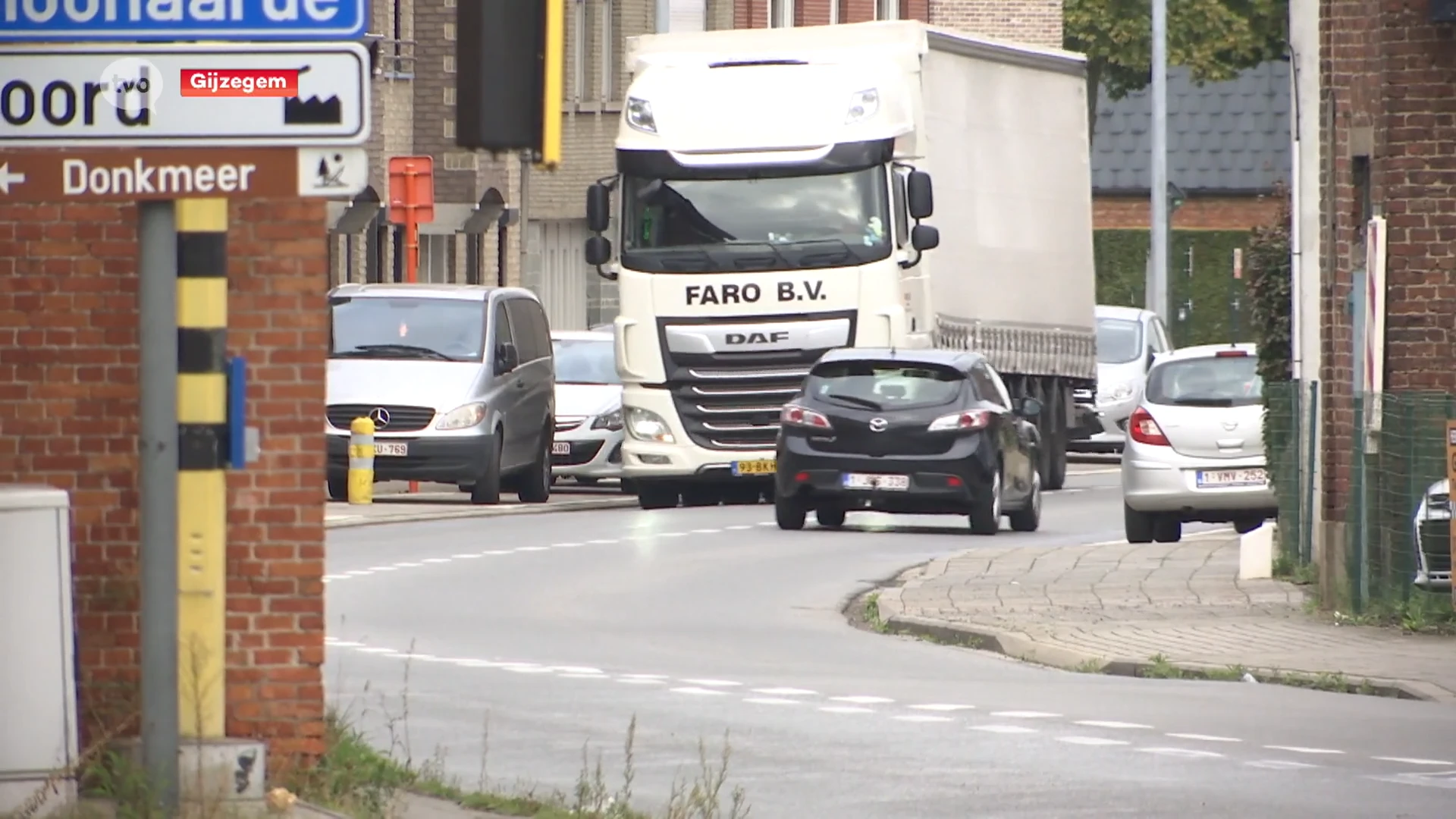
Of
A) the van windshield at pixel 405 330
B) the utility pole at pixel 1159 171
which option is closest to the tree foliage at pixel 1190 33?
the utility pole at pixel 1159 171

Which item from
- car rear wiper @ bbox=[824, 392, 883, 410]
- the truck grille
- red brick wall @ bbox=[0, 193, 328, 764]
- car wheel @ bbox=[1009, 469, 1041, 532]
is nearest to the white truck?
the truck grille

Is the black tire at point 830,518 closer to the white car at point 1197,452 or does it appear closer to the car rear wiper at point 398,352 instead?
the white car at point 1197,452

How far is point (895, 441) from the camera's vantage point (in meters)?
26.1

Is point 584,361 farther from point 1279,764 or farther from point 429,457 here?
point 1279,764

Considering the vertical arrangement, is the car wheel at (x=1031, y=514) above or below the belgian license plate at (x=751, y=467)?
below

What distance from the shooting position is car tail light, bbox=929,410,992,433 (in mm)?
26172

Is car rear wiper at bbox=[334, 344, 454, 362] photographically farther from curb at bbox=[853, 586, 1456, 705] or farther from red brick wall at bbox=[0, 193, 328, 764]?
red brick wall at bbox=[0, 193, 328, 764]

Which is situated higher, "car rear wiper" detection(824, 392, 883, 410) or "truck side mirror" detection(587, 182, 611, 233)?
"truck side mirror" detection(587, 182, 611, 233)

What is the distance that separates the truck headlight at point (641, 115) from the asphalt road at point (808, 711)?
7.57 m

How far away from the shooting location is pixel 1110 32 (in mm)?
65312

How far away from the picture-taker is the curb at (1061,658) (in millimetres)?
14836

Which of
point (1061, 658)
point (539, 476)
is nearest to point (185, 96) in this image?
point (1061, 658)

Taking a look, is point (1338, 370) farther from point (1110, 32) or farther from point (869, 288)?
point (1110, 32)

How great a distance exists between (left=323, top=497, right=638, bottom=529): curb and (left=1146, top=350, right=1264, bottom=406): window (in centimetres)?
619
